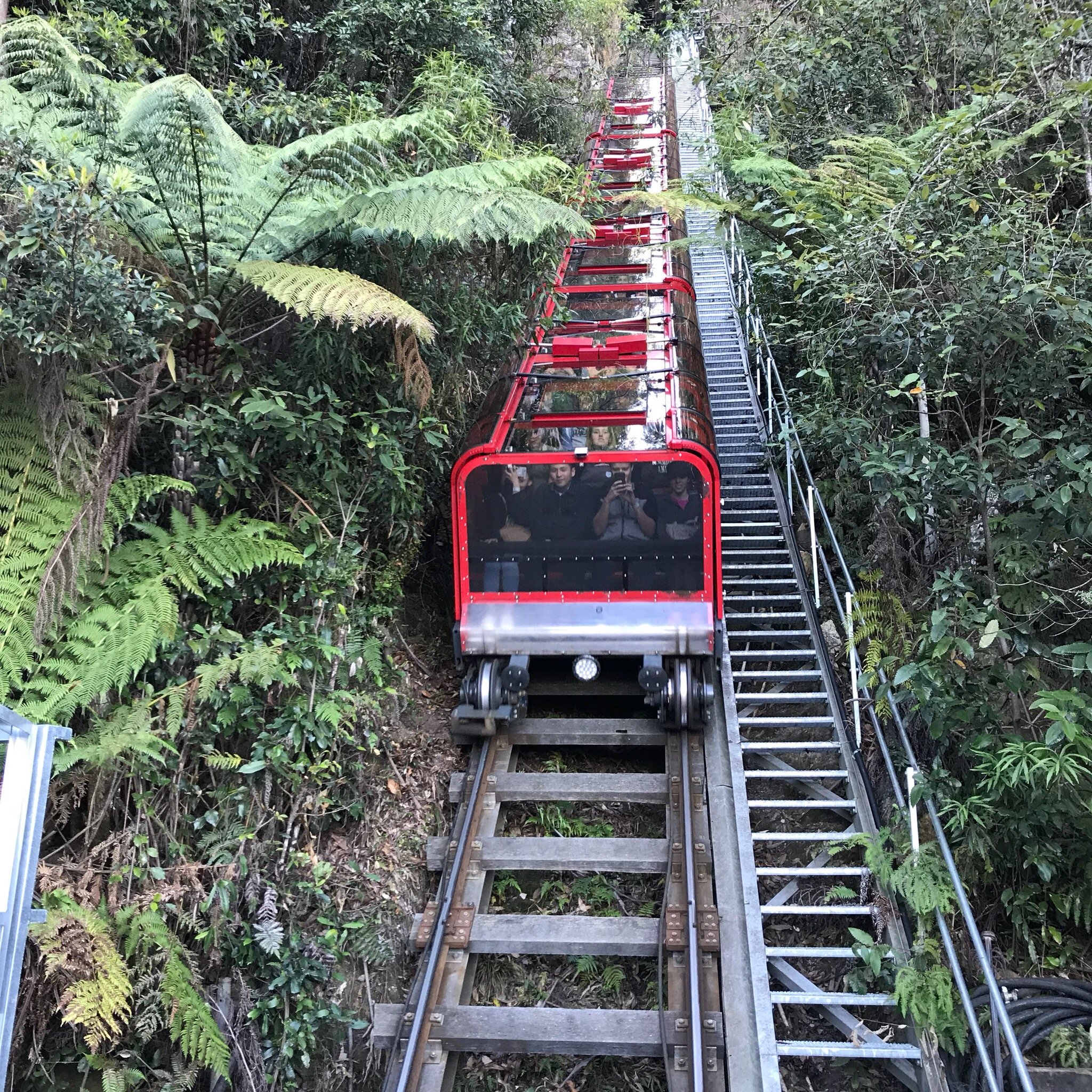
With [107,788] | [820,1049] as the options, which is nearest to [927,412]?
[820,1049]

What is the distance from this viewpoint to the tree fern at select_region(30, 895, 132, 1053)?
3600mm

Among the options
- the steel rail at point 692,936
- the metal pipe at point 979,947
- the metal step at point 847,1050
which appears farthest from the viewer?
the metal step at point 847,1050

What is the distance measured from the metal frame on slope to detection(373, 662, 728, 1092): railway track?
1116 mm

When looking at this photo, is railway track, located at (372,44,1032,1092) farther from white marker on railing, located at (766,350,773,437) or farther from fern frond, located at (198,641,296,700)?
fern frond, located at (198,641,296,700)

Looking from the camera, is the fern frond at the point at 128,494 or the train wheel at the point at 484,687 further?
the train wheel at the point at 484,687

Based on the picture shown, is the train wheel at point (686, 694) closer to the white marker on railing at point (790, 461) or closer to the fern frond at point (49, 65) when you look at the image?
the white marker on railing at point (790, 461)

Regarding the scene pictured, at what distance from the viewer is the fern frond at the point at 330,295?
4.60 metres

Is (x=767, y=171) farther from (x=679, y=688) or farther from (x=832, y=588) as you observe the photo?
(x=679, y=688)

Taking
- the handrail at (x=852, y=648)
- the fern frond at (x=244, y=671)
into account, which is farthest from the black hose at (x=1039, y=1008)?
the fern frond at (x=244, y=671)

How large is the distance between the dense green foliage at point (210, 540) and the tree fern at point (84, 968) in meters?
0.02

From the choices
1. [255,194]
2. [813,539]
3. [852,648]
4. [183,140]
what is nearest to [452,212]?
[255,194]

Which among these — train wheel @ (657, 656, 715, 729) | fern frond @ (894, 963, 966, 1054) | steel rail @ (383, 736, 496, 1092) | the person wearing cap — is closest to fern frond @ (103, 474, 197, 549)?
steel rail @ (383, 736, 496, 1092)

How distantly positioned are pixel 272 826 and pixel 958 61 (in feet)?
31.7

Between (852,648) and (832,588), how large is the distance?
3.23 ft
